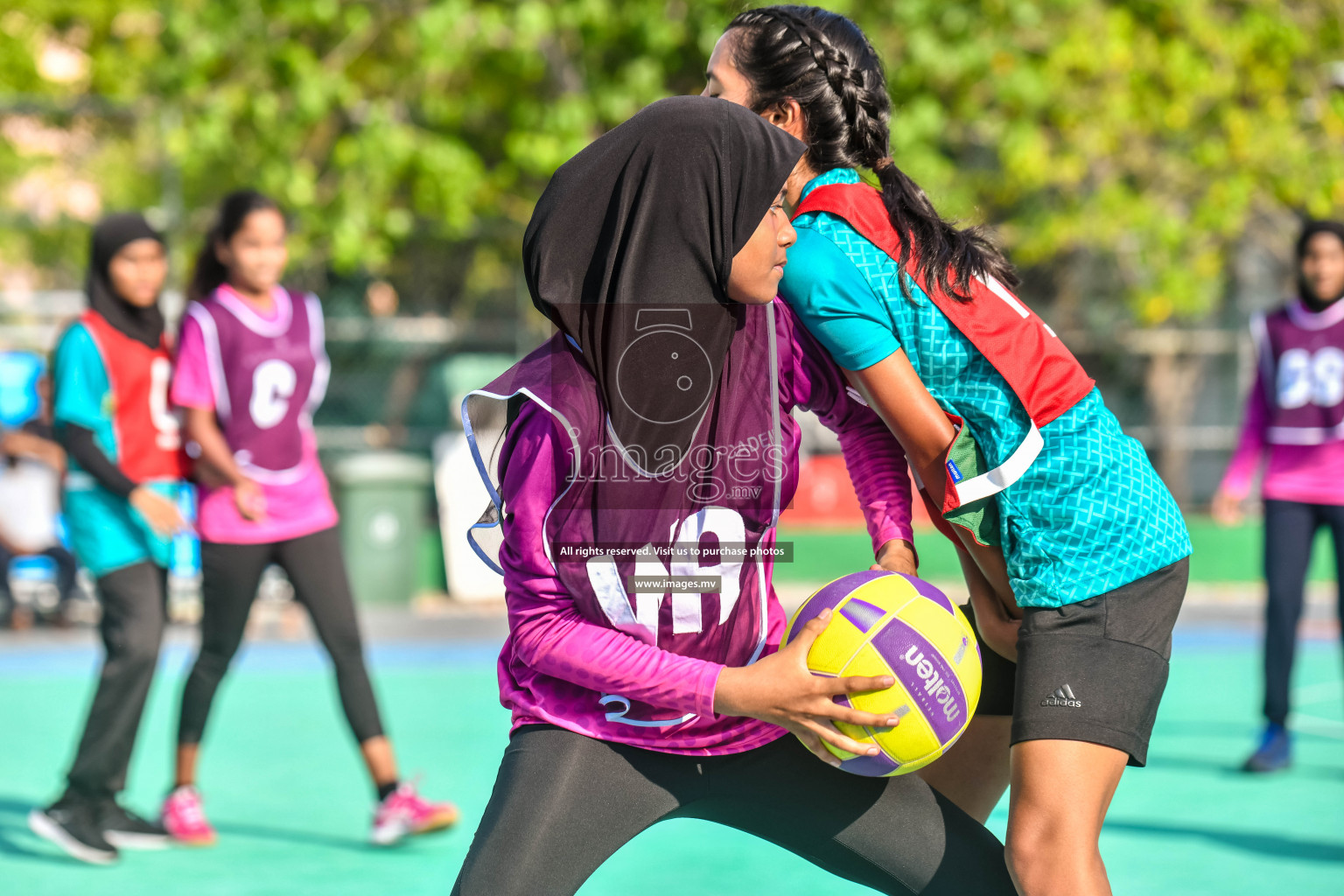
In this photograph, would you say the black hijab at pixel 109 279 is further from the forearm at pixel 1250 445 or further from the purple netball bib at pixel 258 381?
the forearm at pixel 1250 445

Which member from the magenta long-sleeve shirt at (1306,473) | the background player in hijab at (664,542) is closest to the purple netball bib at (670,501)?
A: the background player in hijab at (664,542)

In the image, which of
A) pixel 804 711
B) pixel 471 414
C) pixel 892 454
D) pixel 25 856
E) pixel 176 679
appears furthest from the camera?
pixel 176 679

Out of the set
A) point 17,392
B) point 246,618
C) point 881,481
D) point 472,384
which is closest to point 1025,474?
point 881,481

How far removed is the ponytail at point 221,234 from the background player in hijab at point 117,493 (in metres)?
0.18

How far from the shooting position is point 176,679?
891 centimetres

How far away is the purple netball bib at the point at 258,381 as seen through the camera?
5.44 m

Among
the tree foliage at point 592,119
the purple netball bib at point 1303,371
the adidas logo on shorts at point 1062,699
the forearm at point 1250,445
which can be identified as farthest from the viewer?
the tree foliage at point 592,119

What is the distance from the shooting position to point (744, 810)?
100 inches

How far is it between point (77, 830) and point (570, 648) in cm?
361

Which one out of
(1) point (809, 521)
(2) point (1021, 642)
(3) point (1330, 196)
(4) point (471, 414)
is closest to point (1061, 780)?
(2) point (1021, 642)

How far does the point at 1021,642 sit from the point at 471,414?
1.11 metres

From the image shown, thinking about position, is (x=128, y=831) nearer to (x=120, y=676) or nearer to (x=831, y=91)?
(x=120, y=676)

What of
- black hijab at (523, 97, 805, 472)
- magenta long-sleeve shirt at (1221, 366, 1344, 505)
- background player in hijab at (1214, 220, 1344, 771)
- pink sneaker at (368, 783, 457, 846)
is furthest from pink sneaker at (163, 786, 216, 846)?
magenta long-sleeve shirt at (1221, 366, 1344, 505)

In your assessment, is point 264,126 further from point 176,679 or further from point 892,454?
point 892,454
